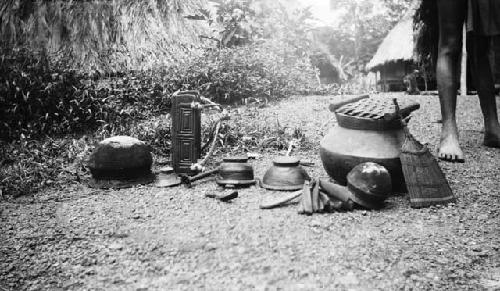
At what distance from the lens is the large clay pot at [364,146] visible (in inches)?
83.4

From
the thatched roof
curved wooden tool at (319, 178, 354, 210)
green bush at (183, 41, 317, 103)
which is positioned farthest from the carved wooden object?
the thatched roof

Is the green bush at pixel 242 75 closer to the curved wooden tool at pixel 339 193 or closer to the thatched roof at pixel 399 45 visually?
the curved wooden tool at pixel 339 193

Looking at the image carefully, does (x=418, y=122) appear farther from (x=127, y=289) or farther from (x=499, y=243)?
(x=127, y=289)

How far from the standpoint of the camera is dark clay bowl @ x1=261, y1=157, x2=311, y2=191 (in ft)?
7.87

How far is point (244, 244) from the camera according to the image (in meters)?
1.63

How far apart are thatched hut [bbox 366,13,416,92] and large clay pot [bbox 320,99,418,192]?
10.6 metres

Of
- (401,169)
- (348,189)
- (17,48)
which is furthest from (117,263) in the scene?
(17,48)

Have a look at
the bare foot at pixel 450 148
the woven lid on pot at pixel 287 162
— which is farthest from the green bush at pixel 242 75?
the bare foot at pixel 450 148

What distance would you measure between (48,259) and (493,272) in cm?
175

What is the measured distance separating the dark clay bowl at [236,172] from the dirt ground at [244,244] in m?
0.11

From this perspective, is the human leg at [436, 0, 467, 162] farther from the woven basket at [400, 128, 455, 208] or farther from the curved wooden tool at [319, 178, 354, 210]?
the curved wooden tool at [319, 178, 354, 210]

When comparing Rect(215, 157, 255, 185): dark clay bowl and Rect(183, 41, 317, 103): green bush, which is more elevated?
Rect(183, 41, 317, 103): green bush

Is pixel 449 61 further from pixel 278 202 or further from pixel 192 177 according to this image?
pixel 192 177

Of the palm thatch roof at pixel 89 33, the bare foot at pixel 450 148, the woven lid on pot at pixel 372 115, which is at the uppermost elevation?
the palm thatch roof at pixel 89 33
